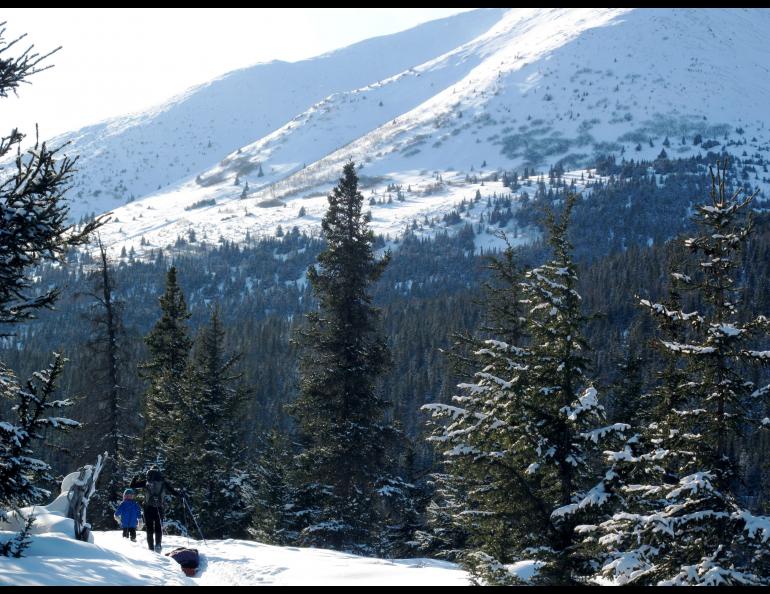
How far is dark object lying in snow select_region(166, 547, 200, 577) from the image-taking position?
15.2 m

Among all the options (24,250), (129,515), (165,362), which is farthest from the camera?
(165,362)

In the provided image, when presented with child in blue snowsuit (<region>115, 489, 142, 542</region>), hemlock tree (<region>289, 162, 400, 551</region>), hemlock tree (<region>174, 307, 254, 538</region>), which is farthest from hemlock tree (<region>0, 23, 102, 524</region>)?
hemlock tree (<region>174, 307, 254, 538</region>)

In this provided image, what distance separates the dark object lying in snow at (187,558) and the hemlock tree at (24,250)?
5.24 metres

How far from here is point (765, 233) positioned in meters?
137

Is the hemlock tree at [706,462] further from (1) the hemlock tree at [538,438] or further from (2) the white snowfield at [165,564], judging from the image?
(2) the white snowfield at [165,564]

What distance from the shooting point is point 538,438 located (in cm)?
1366

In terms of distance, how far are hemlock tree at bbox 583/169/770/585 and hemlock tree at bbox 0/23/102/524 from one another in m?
8.70

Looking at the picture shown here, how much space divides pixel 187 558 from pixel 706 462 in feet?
35.8

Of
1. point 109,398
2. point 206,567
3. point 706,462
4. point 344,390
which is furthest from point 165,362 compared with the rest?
point 706,462

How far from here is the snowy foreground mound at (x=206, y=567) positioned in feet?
30.6

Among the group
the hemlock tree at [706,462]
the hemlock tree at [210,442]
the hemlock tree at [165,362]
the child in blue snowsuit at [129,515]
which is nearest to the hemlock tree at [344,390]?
the child in blue snowsuit at [129,515]

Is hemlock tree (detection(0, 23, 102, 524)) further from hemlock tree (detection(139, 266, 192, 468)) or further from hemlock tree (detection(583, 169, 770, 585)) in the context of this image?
hemlock tree (detection(139, 266, 192, 468))

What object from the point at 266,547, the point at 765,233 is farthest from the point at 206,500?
the point at 765,233

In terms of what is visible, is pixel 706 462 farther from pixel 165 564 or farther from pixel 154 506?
pixel 154 506
